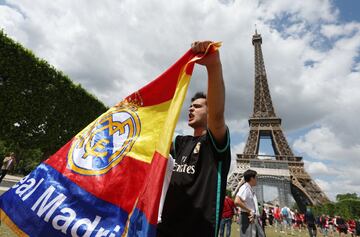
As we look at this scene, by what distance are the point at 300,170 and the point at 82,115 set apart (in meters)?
44.1

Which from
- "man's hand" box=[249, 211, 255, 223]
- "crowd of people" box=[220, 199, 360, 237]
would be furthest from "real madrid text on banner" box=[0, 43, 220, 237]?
"crowd of people" box=[220, 199, 360, 237]

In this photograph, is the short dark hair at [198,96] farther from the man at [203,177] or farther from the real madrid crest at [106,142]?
the real madrid crest at [106,142]

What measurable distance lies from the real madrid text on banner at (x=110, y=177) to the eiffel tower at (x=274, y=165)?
44.3 metres

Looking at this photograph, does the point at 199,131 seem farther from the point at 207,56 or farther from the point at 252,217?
the point at 252,217

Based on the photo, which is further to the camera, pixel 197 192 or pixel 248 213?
pixel 248 213

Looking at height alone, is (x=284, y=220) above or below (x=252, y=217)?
above

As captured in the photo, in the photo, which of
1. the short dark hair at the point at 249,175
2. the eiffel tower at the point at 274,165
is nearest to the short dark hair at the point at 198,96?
the short dark hair at the point at 249,175

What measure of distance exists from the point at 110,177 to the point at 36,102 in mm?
14803

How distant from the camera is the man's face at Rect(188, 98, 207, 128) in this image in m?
2.12

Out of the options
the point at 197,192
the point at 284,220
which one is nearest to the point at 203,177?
the point at 197,192

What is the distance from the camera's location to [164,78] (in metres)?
1.99

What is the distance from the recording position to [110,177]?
5.27 feet

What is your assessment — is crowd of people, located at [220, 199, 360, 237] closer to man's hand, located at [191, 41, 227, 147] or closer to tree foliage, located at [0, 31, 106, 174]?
man's hand, located at [191, 41, 227, 147]

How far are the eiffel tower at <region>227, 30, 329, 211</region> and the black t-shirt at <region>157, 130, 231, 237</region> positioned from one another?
145 feet
